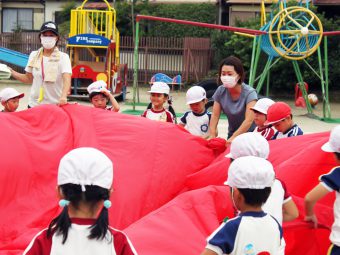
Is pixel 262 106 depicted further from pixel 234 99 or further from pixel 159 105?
pixel 159 105

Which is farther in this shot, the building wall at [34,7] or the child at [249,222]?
the building wall at [34,7]

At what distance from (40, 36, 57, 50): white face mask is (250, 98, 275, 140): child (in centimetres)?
186

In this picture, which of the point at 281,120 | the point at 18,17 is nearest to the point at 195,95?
the point at 281,120

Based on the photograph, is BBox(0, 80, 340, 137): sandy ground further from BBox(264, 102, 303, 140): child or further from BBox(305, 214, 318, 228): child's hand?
BBox(305, 214, 318, 228): child's hand

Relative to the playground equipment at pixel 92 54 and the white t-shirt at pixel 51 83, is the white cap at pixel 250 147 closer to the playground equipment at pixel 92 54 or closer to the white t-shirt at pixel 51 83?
the white t-shirt at pixel 51 83

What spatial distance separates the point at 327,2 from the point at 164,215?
1785cm

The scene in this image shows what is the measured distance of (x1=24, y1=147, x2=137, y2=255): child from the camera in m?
2.09

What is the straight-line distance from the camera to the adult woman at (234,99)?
16.0ft

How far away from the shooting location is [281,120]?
4547 mm

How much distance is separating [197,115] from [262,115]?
97 cm

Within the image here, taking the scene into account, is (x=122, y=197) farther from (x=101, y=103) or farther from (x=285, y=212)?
(x=101, y=103)

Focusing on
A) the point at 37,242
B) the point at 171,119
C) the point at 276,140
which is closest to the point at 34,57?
the point at 171,119

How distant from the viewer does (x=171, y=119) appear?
18.8 feet

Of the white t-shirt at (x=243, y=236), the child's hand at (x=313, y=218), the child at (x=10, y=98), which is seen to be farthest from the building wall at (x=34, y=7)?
the white t-shirt at (x=243, y=236)
